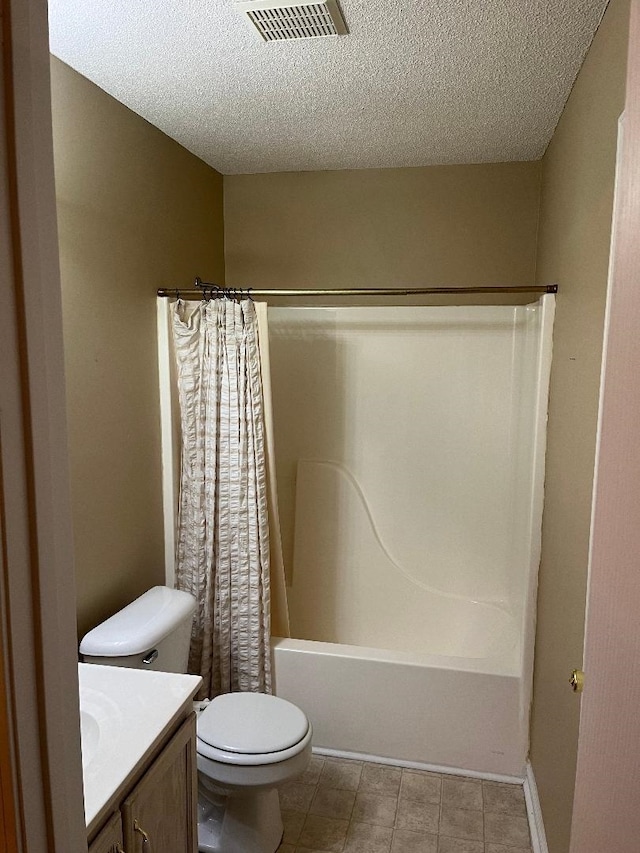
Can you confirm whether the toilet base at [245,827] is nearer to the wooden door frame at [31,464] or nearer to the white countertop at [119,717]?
the white countertop at [119,717]

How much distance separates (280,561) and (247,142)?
1760 mm

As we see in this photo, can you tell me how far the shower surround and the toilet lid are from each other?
826 mm

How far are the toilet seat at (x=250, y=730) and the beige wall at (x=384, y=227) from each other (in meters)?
1.98

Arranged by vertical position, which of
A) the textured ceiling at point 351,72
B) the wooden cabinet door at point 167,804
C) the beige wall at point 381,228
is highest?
the textured ceiling at point 351,72

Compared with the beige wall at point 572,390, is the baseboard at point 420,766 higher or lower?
lower

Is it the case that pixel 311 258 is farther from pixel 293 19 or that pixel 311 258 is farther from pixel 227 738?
pixel 227 738

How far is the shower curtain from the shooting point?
2.46m

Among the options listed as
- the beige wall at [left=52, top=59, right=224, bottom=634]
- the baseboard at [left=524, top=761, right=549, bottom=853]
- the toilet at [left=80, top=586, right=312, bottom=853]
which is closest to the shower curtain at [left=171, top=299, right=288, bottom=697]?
the beige wall at [left=52, top=59, right=224, bottom=634]

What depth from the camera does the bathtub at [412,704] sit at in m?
2.39

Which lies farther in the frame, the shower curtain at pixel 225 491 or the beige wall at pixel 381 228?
the beige wall at pixel 381 228

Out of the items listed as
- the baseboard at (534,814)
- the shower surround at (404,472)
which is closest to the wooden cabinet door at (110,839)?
the baseboard at (534,814)

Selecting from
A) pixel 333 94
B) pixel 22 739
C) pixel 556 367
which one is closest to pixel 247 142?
pixel 333 94

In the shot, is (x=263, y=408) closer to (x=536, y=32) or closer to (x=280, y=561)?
(x=280, y=561)

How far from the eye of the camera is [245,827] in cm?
202
